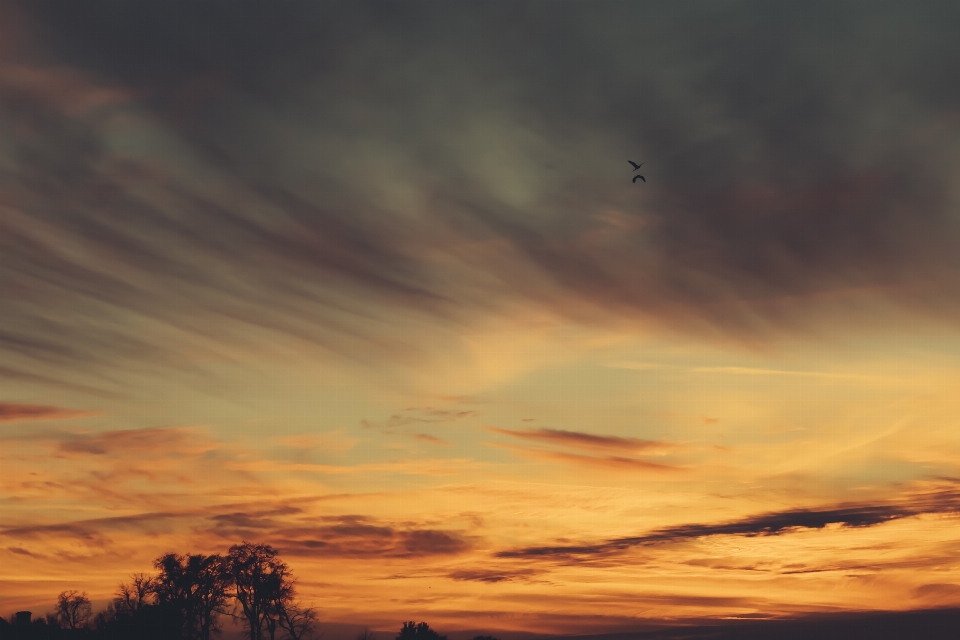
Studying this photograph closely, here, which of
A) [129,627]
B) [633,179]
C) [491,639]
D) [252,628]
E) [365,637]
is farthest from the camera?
[491,639]

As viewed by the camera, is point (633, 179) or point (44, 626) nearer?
point (633, 179)

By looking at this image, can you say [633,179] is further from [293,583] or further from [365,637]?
[365,637]

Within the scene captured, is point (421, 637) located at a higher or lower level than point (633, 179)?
lower

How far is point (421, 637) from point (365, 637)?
29.8 feet

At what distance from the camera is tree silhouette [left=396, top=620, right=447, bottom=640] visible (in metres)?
152

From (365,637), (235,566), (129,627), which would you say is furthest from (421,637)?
(129,627)

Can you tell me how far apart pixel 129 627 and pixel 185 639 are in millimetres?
8050

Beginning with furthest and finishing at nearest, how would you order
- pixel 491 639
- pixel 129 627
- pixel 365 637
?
pixel 491 639, pixel 365 637, pixel 129 627

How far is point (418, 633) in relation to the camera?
499ft

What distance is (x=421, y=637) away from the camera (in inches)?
5974

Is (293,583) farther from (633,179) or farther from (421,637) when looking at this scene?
(633,179)

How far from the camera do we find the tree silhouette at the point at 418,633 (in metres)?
152

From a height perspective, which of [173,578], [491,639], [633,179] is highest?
[633,179]

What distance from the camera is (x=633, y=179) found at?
58562 millimetres
